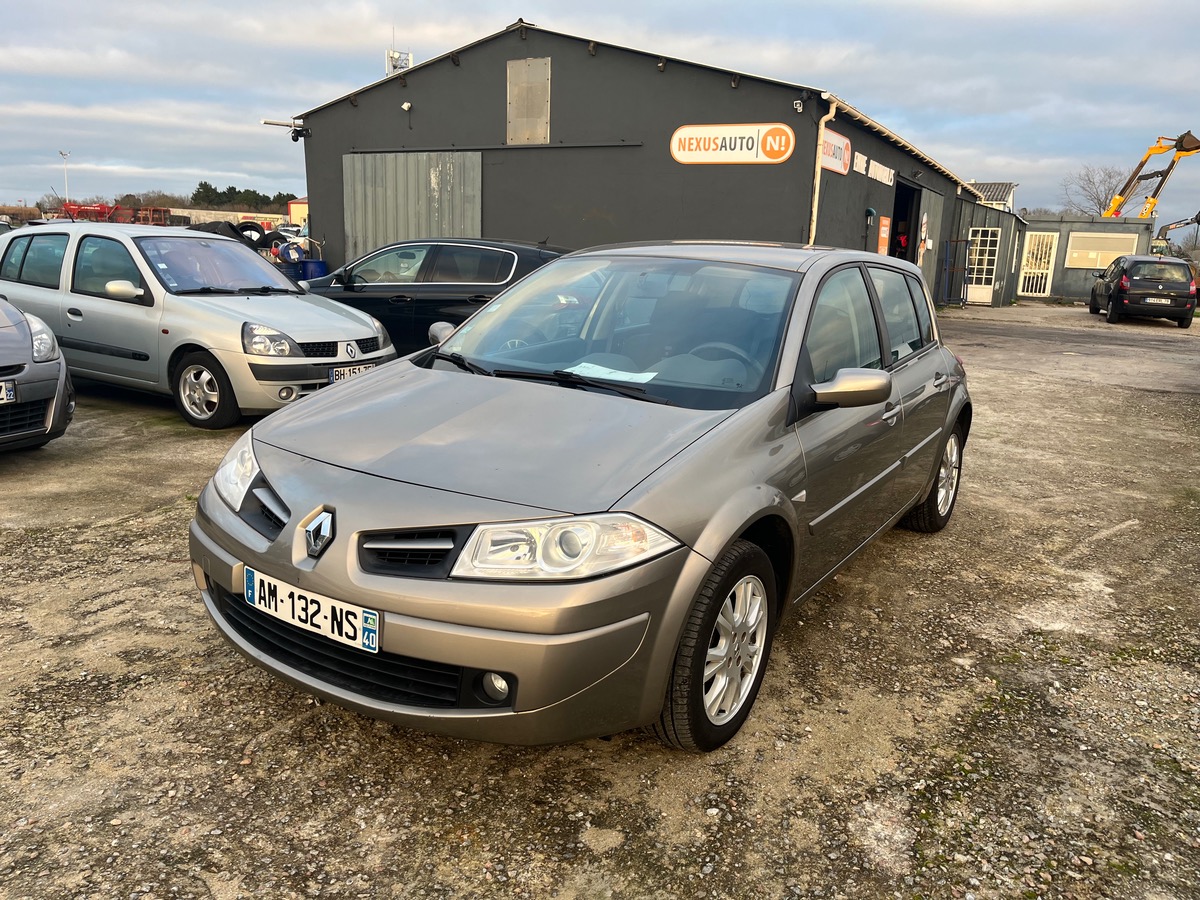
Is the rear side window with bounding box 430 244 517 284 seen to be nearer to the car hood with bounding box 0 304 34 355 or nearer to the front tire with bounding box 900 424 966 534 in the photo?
the car hood with bounding box 0 304 34 355

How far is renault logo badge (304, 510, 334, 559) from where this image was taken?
2369 millimetres

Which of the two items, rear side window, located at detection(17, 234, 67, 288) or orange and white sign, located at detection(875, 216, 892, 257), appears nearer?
rear side window, located at detection(17, 234, 67, 288)

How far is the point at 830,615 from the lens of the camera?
Result: 3.82 meters

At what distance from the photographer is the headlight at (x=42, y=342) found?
535 centimetres

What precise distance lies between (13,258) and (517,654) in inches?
293

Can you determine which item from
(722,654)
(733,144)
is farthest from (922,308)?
(733,144)

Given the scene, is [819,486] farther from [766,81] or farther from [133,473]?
[766,81]

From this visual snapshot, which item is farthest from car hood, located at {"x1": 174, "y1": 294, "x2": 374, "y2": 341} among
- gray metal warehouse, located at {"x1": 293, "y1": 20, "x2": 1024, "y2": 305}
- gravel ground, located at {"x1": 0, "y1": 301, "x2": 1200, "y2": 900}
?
gray metal warehouse, located at {"x1": 293, "y1": 20, "x2": 1024, "y2": 305}

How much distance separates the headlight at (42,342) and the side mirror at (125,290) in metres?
1.16

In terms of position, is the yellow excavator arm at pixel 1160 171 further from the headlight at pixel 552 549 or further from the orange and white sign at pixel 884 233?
the headlight at pixel 552 549

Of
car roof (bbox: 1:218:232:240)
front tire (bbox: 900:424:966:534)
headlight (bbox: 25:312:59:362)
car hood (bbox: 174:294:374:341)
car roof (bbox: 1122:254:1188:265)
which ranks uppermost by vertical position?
car roof (bbox: 1122:254:1188:265)

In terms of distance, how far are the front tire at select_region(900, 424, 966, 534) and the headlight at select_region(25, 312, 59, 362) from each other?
5214mm

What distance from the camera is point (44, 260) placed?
7285mm

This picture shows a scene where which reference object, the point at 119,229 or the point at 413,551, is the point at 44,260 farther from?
the point at 413,551
